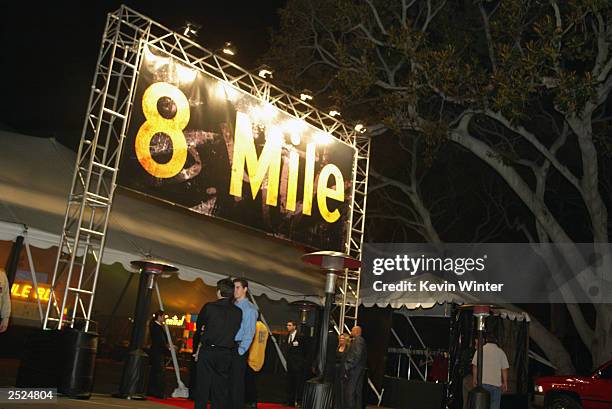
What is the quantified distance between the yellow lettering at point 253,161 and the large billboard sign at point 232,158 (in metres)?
0.02

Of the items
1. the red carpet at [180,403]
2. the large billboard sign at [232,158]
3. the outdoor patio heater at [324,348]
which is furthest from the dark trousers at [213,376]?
the large billboard sign at [232,158]

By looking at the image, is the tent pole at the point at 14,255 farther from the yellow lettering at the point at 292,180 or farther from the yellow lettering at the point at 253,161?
the yellow lettering at the point at 292,180

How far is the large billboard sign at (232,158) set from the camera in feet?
34.0

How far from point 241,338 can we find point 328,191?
7817 millimetres

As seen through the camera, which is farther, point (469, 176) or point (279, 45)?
point (469, 176)

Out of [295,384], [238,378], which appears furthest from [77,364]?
[295,384]

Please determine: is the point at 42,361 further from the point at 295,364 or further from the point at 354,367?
the point at 295,364

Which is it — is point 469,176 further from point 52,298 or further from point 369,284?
point 52,298

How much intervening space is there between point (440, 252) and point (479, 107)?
7056mm

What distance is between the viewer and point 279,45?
16922mm

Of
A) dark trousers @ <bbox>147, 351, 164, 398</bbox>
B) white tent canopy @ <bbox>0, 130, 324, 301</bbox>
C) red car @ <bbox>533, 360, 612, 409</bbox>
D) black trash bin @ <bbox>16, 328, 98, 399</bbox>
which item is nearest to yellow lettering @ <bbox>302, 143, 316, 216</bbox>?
white tent canopy @ <bbox>0, 130, 324, 301</bbox>

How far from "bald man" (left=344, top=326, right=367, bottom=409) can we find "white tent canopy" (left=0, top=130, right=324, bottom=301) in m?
2.41

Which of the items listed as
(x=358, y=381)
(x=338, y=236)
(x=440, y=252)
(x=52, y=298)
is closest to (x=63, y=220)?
(x=52, y=298)

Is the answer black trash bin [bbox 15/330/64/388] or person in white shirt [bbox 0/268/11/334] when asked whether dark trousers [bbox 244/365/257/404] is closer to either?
black trash bin [bbox 15/330/64/388]
